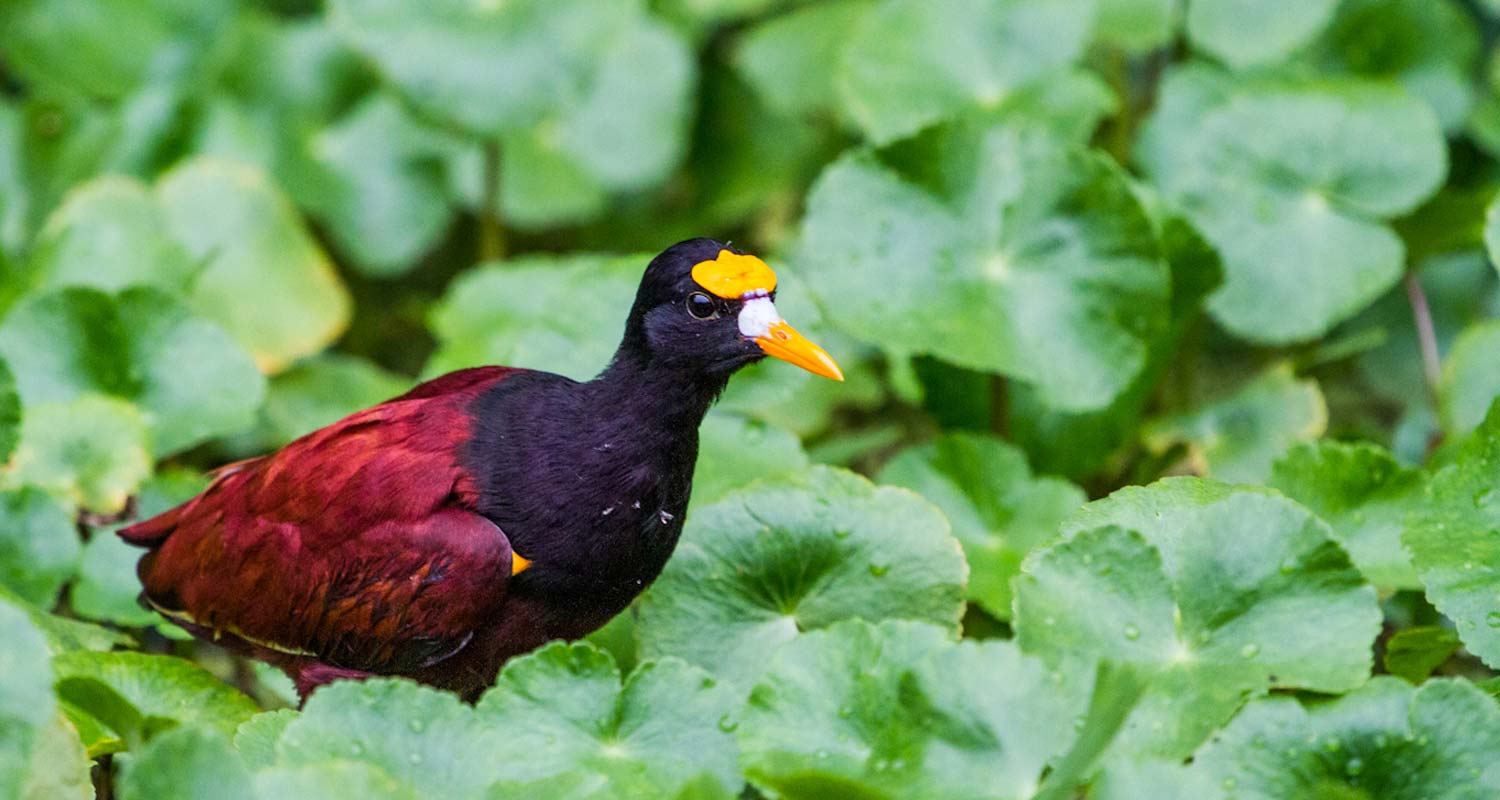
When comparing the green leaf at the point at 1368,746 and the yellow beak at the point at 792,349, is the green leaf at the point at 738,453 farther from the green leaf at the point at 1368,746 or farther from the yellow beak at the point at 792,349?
the green leaf at the point at 1368,746

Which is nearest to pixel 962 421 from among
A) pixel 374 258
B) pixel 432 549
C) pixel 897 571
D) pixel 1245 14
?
pixel 897 571

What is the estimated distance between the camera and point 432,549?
220 cm

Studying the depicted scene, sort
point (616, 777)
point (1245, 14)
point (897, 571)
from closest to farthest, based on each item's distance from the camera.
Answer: point (616, 777) < point (897, 571) < point (1245, 14)

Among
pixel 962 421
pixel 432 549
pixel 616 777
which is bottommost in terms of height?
pixel 962 421

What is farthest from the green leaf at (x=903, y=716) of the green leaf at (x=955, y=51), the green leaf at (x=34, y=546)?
the green leaf at (x=955, y=51)

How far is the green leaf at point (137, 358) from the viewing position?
9.66 feet

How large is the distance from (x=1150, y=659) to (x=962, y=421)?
114cm

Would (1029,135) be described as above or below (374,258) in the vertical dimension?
above

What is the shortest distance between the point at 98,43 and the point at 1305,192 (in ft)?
9.85

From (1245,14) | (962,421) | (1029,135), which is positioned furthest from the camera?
(1245,14)

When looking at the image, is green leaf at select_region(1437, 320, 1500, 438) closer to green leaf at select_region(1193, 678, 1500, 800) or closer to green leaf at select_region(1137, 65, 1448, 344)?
green leaf at select_region(1137, 65, 1448, 344)

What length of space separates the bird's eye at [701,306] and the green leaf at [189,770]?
0.86 meters

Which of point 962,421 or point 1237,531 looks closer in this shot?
point 1237,531

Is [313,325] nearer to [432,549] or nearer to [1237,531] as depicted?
[432,549]
